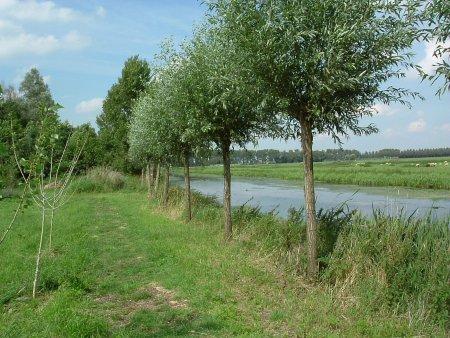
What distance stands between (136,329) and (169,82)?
10416mm

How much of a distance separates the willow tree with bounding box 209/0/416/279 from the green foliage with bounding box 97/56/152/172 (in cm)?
3881

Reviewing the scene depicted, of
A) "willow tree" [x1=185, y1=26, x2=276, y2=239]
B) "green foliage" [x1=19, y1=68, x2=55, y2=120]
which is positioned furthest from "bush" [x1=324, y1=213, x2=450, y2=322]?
"green foliage" [x1=19, y1=68, x2=55, y2=120]

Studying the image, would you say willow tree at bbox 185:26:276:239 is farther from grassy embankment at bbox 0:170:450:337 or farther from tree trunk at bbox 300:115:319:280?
grassy embankment at bbox 0:170:450:337

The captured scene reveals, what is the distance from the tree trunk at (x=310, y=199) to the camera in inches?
353

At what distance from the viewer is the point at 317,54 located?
7.79 metres

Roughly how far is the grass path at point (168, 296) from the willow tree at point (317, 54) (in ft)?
4.81

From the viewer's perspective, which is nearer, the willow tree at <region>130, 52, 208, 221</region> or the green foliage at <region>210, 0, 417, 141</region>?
the green foliage at <region>210, 0, 417, 141</region>

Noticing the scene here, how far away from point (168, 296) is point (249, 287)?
155 cm

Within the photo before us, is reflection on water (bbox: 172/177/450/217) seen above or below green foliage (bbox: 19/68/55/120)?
below

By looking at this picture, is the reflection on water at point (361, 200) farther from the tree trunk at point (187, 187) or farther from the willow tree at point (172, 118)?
the willow tree at point (172, 118)

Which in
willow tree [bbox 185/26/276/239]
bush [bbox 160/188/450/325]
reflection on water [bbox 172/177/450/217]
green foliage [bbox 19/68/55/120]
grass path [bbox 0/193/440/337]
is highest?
green foliage [bbox 19/68/55/120]

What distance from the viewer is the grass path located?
6926 millimetres

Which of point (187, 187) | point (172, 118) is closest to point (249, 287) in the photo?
point (172, 118)

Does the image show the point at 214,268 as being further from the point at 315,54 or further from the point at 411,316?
the point at 315,54
